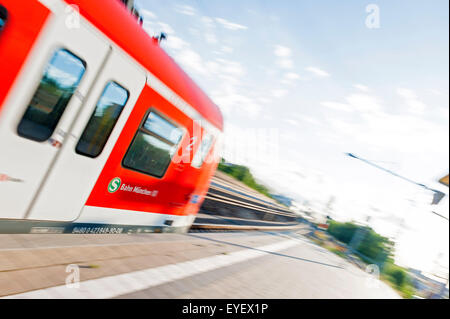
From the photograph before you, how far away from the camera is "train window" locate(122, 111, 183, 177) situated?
5.44 metres

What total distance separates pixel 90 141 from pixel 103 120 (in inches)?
14.4

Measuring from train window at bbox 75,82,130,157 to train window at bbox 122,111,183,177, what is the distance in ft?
2.02

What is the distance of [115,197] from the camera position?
215 inches

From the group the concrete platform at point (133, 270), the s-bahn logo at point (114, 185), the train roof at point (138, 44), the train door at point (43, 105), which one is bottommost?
the concrete platform at point (133, 270)

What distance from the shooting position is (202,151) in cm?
766

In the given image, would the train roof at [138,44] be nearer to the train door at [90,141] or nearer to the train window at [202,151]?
the train door at [90,141]

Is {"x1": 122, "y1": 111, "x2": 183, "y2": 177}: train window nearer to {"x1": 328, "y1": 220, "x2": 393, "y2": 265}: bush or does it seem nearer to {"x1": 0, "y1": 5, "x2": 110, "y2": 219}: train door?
{"x1": 0, "y1": 5, "x2": 110, "y2": 219}: train door

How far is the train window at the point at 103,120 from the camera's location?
Answer: 4449mm

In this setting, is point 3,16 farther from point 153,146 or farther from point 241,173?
point 241,173

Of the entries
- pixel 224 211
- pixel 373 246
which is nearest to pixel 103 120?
pixel 224 211

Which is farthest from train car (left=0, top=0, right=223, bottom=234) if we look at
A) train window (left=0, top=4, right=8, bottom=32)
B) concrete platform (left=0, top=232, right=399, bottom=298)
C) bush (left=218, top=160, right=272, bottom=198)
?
bush (left=218, top=160, right=272, bottom=198)

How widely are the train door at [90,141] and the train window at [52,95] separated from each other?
0.29m

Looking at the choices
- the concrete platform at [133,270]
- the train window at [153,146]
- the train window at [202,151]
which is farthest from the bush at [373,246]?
the train window at [153,146]
